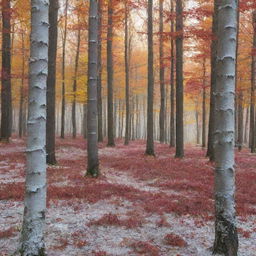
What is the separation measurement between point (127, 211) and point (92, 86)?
453 cm

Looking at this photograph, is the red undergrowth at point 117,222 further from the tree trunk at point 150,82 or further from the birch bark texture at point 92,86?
the tree trunk at point 150,82

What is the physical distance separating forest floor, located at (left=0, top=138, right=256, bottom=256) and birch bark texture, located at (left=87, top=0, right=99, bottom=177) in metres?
0.73

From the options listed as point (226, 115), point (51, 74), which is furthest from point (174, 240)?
point (51, 74)

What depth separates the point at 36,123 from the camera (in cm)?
446

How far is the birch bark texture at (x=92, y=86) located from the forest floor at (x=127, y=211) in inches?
28.6

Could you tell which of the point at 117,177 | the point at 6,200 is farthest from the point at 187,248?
the point at 117,177

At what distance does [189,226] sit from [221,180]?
2538mm

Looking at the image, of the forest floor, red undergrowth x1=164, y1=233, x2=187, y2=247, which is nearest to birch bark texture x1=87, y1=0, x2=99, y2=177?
the forest floor

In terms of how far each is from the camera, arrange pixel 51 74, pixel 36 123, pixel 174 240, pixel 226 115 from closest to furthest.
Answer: pixel 36 123 < pixel 226 115 < pixel 174 240 < pixel 51 74

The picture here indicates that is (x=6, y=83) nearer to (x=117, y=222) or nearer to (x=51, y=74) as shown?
(x=51, y=74)

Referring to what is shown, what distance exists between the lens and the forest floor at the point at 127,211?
5.82 metres

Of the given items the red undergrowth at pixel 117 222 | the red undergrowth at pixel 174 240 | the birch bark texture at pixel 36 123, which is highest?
the birch bark texture at pixel 36 123

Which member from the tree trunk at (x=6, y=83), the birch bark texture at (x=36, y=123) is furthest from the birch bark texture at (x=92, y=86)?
the tree trunk at (x=6, y=83)

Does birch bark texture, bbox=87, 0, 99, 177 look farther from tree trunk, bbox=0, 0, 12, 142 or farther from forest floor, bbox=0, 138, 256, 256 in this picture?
tree trunk, bbox=0, 0, 12, 142
